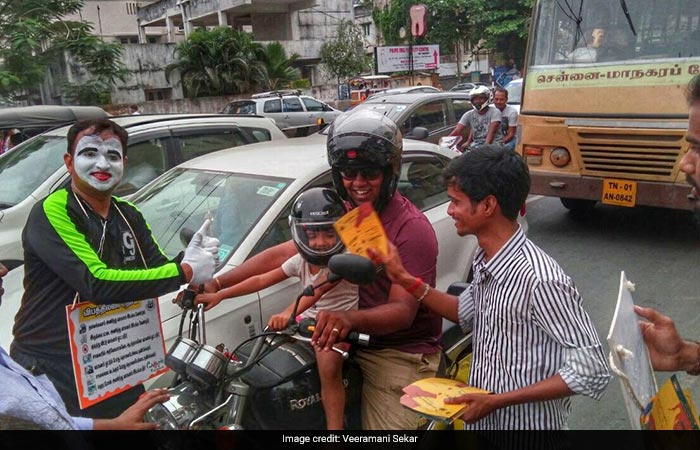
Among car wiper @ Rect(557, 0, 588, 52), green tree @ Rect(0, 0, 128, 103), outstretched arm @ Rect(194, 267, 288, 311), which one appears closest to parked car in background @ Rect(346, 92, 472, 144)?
car wiper @ Rect(557, 0, 588, 52)

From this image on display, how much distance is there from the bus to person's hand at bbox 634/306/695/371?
13.4 feet

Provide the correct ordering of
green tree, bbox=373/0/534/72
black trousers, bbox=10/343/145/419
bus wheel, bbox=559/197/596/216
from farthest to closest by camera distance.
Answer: green tree, bbox=373/0/534/72, bus wheel, bbox=559/197/596/216, black trousers, bbox=10/343/145/419

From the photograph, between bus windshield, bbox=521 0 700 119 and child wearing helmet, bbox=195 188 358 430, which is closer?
child wearing helmet, bbox=195 188 358 430

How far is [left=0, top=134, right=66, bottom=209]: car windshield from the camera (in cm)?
519

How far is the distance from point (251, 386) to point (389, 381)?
0.52m

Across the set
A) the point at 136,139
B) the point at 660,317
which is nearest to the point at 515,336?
the point at 660,317

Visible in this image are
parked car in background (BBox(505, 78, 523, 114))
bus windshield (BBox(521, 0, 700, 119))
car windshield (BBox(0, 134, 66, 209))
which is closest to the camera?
car windshield (BBox(0, 134, 66, 209))

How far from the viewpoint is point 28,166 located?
547 centimetres

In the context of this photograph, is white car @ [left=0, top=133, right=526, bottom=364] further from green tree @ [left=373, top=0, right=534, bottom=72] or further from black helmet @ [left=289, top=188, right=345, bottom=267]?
green tree @ [left=373, top=0, right=534, bottom=72]

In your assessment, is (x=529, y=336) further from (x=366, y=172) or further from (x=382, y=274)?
(x=366, y=172)

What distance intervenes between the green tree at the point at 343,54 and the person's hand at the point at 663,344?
2877 cm

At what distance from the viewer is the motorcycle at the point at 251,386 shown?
196 cm

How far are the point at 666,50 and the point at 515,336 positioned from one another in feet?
16.7

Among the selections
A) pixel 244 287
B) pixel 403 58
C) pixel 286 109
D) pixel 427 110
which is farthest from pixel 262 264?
pixel 403 58
